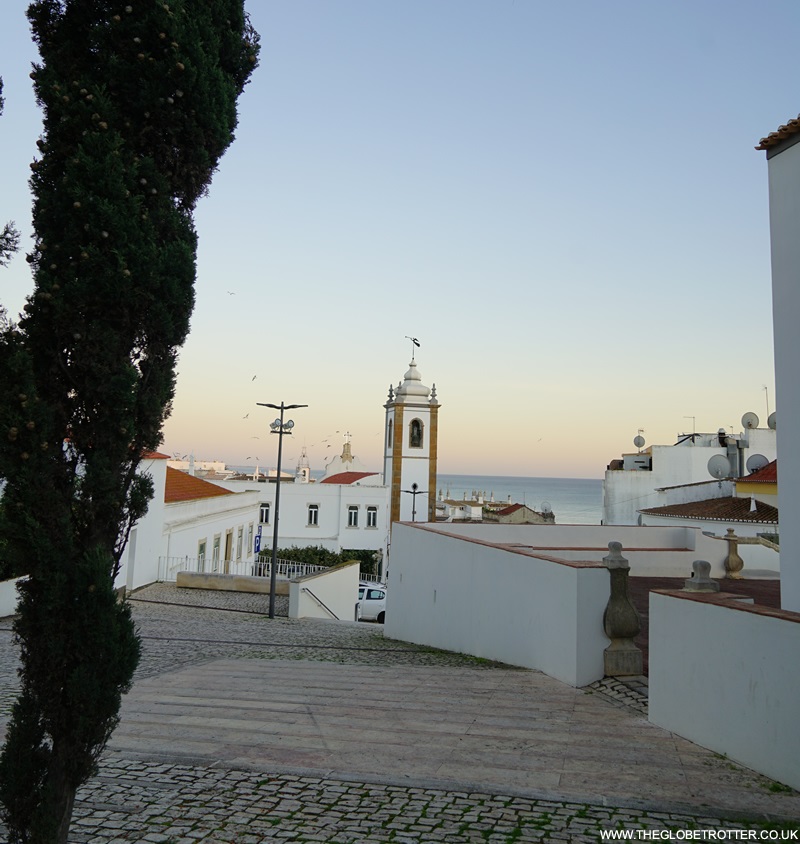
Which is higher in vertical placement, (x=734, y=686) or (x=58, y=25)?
(x=58, y=25)

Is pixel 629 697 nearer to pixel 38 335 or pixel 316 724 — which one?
pixel 316 724

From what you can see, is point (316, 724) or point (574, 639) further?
point (574, 639)

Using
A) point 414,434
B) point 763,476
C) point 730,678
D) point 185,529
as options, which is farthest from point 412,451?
point 730,678

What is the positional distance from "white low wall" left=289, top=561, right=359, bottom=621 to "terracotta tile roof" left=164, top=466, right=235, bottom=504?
6.24 metres

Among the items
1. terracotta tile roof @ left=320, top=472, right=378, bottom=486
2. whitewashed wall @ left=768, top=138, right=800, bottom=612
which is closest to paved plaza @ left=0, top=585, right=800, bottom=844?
whitewashed wall @ left=768, top=138, right=800, bottom=612

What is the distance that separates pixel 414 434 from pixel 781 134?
43.0 m

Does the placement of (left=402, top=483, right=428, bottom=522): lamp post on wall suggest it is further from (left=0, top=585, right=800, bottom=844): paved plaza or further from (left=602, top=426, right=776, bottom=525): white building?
(left=0, top=585, right=800, bottom=844): paved plaza

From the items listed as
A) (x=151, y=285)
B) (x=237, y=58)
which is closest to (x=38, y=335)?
(x=151, y=285)

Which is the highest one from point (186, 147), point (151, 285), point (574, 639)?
point (186, 147)

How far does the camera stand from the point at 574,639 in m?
7.92

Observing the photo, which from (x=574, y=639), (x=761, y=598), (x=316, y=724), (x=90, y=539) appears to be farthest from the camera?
(x=761, y=598)

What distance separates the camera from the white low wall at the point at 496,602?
8047 millimetres

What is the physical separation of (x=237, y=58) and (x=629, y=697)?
663 cm

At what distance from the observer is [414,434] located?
173 ft
